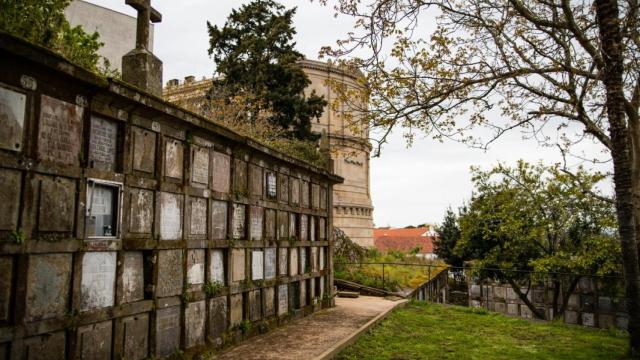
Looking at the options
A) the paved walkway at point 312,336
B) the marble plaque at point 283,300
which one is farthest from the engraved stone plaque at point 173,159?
the marble plaque at point 283,300

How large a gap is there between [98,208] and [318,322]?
572 centimetres

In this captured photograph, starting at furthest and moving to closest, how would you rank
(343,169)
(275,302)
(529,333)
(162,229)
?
(343,169) → (529,333) → (275,302) → (162,229)

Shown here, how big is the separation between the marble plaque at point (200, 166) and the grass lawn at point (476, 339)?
338 centimetres

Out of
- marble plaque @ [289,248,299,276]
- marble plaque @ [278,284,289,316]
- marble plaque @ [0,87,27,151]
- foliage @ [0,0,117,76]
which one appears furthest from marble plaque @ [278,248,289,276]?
marble plaque @ [0,87,27,151]

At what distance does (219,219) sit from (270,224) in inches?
69.1

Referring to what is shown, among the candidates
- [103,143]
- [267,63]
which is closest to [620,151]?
[103,143]

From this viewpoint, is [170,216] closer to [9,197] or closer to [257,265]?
[9,197]

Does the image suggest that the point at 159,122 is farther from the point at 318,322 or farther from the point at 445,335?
the point at 445,335

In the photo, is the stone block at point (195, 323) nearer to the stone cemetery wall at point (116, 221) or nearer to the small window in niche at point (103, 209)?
the stone cemetery wall at point (116, 221)

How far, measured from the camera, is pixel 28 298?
12.1 feet

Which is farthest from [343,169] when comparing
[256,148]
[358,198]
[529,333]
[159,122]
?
[159,122]

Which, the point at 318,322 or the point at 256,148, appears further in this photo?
the point at 318,322

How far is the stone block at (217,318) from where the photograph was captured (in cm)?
629

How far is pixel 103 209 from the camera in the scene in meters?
A: 4.53
